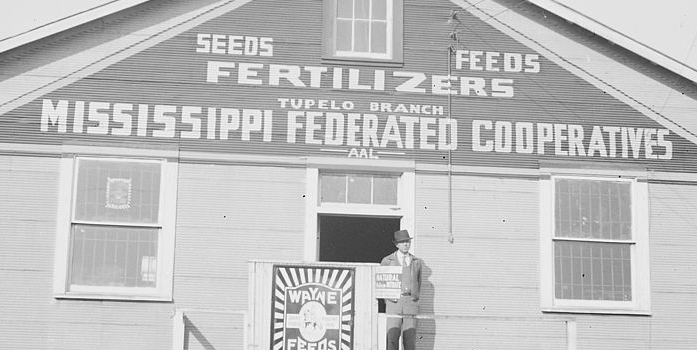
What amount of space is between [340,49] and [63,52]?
3581mm

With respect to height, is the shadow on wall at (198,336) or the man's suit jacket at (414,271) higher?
the man's suit jacket at (414,271)

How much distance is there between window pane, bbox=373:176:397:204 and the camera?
14.6 metres

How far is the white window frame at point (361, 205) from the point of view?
47.0 ft

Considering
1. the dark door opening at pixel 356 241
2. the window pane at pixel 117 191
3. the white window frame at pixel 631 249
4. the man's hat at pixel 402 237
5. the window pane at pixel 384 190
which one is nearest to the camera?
the man's hat at pixel 402 237

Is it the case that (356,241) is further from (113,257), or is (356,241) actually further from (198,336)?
(113,257)

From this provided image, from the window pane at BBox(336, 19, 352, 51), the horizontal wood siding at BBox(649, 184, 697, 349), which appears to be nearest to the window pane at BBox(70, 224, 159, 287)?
the window pane at BBox(336, 19, 352, 51)

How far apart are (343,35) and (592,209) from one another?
403 cm

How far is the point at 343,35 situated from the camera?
14.9m

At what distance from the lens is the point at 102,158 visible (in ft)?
46.5

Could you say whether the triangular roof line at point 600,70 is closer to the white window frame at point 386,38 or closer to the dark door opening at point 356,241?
the white window frame at point 386,38

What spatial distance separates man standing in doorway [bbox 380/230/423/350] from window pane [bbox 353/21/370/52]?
2656 millimetres

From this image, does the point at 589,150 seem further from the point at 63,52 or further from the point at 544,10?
the point at 63,52

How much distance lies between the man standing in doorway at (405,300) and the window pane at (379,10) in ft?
10.1

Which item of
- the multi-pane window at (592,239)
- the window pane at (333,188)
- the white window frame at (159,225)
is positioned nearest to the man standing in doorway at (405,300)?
the window pane at (333,188)
